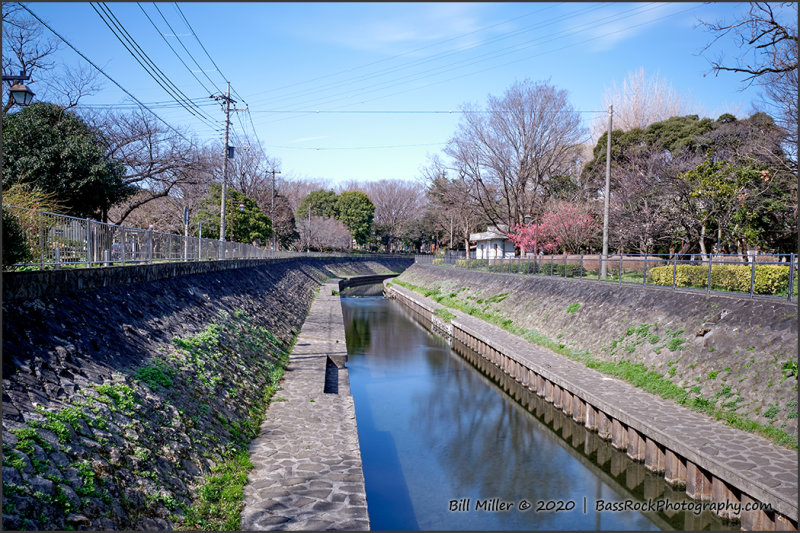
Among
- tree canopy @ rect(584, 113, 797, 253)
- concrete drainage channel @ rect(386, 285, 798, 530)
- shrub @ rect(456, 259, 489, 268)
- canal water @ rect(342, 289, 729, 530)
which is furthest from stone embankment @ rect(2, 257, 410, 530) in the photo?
shrub @ rect(456, 259, 489, 268)

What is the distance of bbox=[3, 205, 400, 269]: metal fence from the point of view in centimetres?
780

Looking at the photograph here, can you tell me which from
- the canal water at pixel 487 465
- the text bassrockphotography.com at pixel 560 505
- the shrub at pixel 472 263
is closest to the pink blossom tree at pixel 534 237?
the shrub at pixel 472 263

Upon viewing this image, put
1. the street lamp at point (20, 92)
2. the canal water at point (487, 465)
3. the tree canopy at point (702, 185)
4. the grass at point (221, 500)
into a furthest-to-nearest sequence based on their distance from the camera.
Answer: the tree canopy at point (702, 185) < the street lamp at point (20, 92) < the canal water at point (487, 465) < the grass at point (221, 500)

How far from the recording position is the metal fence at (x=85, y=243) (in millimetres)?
7805

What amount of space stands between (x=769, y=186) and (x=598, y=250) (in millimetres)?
18490

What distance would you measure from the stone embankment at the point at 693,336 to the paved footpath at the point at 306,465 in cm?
710

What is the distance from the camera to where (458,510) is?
8.95 metres

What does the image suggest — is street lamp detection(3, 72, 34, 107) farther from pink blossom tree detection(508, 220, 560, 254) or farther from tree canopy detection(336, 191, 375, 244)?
tree canopy detection(336, 191, 375, 244)

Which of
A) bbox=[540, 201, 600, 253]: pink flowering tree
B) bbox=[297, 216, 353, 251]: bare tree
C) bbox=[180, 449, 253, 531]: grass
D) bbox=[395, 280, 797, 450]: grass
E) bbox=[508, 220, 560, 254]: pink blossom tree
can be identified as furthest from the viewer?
bbox=[297, 216, 353, 251]: bare tree

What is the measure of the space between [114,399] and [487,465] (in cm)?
772

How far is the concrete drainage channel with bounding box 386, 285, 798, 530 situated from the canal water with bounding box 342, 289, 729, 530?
0.31 metres

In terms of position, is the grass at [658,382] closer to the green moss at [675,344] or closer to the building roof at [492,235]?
the green moss at [675,344]

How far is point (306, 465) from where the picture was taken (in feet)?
26.3

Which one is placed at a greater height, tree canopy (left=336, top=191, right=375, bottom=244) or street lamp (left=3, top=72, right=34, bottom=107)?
tree canopy (left=336, top=191, right=375, bottom=244)
